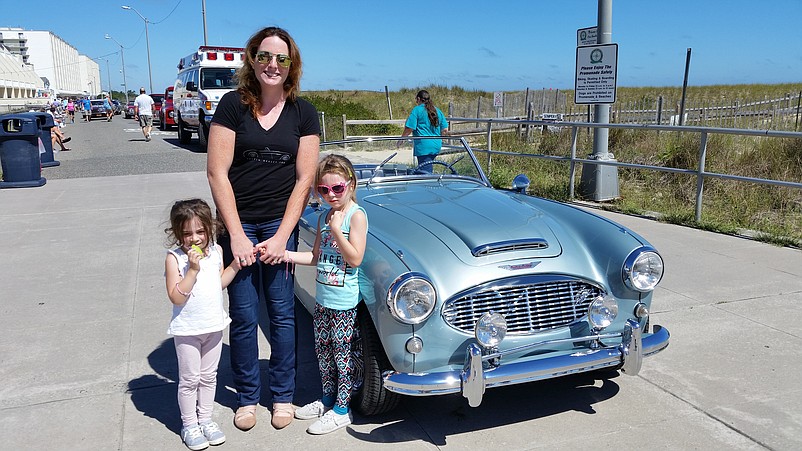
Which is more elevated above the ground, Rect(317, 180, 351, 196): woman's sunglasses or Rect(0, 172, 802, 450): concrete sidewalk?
Rect(317, 180, 351, 196): woman's sunglasses

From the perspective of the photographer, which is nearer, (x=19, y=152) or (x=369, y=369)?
(x=369, y=369)

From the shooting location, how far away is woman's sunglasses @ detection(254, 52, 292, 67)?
313 cm

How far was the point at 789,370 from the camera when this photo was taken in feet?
13.1

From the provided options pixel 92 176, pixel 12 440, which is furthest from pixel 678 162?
pixel 92 176

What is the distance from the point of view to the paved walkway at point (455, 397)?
3285mm

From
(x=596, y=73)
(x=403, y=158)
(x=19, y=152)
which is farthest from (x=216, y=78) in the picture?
(x=403, y=158)

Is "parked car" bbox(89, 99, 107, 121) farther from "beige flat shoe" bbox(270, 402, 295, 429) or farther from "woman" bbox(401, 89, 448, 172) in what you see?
"beige flat shoe" bbox(270, 402, 295, 429)

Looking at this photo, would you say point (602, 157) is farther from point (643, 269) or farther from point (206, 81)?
point (206, 81)

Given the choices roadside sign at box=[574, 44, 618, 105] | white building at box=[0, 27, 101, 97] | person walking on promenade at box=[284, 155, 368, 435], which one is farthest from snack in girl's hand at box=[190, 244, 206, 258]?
white building at box=[0, 27, 101, 97]

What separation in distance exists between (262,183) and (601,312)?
1789 millimetres

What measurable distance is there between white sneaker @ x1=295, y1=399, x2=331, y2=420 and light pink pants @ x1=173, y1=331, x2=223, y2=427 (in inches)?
18.0

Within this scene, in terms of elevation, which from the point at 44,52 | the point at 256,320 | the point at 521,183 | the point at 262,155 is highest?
the point at 44,52

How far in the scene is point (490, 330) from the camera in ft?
9.99

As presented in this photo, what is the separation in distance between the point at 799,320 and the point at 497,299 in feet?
9.54
